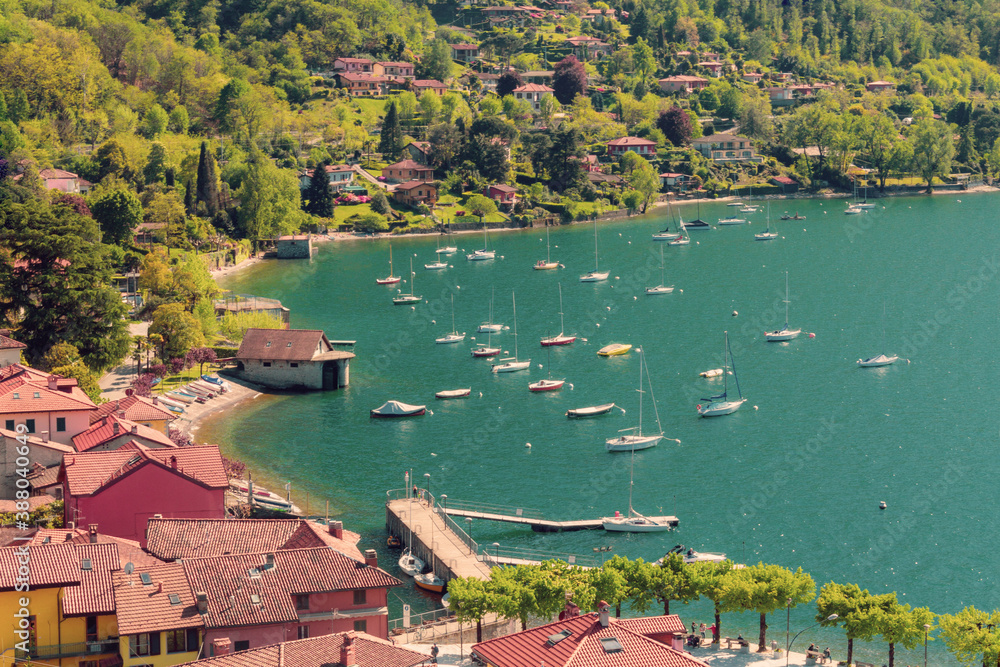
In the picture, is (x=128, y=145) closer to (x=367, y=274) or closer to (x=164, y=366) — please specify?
(x=367, y=274)

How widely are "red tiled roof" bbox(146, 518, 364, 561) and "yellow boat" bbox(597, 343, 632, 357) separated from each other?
5531 cm

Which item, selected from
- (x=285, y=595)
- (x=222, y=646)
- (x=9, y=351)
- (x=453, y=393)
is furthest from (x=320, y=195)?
(x=222, y=646)

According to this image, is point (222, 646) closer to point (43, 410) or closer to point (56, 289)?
point (43, 410)

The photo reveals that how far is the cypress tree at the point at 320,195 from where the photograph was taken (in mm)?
181000

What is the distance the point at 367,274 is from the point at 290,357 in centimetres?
5116

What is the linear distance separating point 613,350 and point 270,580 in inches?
2569

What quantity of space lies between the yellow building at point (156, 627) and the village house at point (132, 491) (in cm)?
1297

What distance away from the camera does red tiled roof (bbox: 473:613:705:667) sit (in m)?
40.7

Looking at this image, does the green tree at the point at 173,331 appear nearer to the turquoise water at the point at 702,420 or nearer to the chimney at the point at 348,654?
the turquoise water at the point at 702,420

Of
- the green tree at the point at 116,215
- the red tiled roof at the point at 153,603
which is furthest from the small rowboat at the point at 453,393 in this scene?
the green tree at the point at 116,215

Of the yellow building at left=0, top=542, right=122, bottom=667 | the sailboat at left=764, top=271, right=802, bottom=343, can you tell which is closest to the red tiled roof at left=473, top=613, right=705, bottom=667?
the yellow building at left=0, top=542, right=122, bottom=667

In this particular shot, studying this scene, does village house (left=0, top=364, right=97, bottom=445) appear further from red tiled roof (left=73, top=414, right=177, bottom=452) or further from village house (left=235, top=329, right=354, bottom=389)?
village house (left=235, top=329, right=354, bottom=389)

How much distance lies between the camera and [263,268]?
155625mm

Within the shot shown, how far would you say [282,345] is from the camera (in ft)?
334
